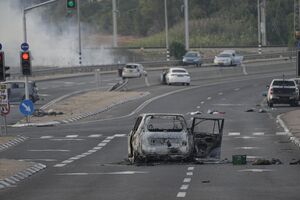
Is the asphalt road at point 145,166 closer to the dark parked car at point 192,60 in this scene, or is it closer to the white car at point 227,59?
the white car at point 227,59

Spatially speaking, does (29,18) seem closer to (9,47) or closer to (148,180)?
(9,47)

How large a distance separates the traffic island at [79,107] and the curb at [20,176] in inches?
930

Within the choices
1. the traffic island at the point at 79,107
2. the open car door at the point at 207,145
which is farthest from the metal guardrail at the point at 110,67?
the open car door at the point at 207,145

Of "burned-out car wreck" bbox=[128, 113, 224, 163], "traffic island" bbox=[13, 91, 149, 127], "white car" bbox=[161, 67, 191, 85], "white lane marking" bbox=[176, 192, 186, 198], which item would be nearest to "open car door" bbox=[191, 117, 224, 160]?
"burned-out car wreck" bbox=[128, 113, 224, 163]

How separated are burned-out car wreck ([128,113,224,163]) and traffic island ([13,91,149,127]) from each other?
909 inches

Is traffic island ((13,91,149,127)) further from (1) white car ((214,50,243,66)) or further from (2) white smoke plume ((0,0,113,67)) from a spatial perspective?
(2) white smoke plume ((0,0,113,67))

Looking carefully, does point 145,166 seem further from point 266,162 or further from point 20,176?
point 20,176

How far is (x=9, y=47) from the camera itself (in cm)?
11550

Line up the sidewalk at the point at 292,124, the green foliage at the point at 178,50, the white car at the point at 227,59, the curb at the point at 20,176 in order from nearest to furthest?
1. the curb at the point at 20,176
2. the sidewalk at the point at 292,124
3. the white car at the point at 227,59
4. the green foliage at the point at 178,50

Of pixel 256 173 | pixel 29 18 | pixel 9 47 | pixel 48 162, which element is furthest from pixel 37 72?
pixel 256 173

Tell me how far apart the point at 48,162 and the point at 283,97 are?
33217 mm

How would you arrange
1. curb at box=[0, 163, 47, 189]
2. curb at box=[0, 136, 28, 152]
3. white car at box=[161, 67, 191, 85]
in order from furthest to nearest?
white car at box=[161, 67, 191, 85], curb at box=[0, 136, 28, 152], curb at box=[0, 163, 47, 189]

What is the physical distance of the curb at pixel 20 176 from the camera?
79.2 feet

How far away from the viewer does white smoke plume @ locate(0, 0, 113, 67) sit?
114688 mm
